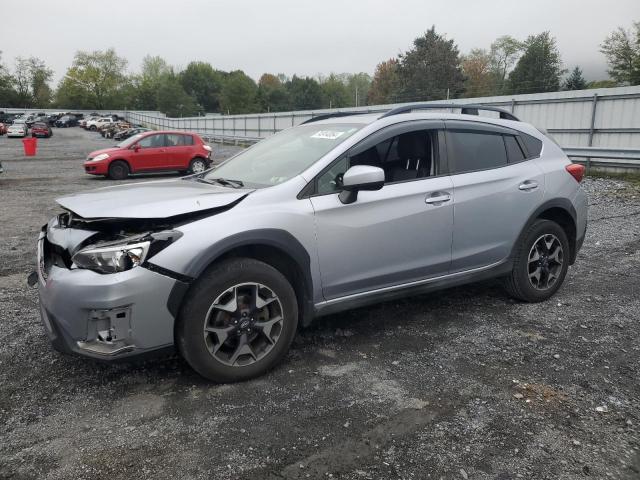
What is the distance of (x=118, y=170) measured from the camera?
1702 centimetres

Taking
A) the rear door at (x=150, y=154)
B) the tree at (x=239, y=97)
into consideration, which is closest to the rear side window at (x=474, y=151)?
the rear door at (x=150, y=154)

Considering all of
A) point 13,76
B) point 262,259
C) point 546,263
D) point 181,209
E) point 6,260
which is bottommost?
point 6,260

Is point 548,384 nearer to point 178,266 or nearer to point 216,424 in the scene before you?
point 216,424

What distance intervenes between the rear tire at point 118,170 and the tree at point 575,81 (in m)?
49.1

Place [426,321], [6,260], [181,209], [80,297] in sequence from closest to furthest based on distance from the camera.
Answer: [80,297] < [181,209] < [426,321] < [6,260]

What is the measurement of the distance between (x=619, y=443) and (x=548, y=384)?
0.64 meters

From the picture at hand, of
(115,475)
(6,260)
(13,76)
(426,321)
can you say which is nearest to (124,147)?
(6,260)

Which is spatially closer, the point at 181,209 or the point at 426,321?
the point at 181,209

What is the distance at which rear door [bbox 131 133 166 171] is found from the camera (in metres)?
17.3

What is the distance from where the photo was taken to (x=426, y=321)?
4.39 m

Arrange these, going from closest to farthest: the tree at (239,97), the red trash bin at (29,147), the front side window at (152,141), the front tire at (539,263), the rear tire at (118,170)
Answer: the front tire at (539,263)
the rear tire at (118,170)
the front side window at (152,141)
the red trash bin at (29,147)
the tree at (239,97)

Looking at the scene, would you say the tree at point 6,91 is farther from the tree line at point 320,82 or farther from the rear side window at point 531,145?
the rear side window at point 531,145

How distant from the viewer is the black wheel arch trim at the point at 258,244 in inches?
118

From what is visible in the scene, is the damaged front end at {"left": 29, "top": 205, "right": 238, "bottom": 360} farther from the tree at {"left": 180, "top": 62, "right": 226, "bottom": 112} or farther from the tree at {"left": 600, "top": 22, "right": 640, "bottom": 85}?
the tree at {"left": 180, "top": 62, "right": 226, "bottom": 112}
